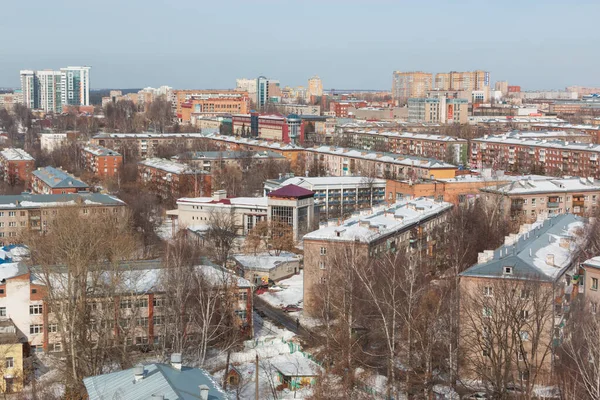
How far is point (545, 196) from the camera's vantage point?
60.5ft

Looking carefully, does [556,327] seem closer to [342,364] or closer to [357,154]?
[342,364]

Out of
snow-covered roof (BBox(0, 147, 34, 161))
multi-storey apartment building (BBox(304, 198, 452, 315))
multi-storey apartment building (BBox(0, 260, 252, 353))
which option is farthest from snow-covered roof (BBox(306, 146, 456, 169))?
multi-storey apartment building (BBox(0, 260, 252, 353))

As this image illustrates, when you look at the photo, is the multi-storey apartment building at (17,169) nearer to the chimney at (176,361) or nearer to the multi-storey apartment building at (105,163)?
the multi-storey apartment building at (105,163)

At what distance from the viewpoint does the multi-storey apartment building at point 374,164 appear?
75.9 ft

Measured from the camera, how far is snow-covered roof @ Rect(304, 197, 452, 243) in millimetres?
12203

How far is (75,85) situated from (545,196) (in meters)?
60.6

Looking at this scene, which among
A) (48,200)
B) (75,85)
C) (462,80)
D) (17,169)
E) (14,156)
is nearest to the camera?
(48,200)

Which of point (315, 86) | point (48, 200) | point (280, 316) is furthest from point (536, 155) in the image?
point (315, 86)

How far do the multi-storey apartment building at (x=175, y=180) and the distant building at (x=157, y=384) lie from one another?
51.6 ft

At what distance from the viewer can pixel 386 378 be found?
9.29 meters

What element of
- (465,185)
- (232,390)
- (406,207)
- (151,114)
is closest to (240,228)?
(406,207)

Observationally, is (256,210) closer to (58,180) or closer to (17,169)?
(58,180)

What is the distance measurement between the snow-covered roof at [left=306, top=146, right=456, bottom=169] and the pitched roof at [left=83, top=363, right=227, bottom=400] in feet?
56.9

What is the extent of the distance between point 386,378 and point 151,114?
44227 mm
